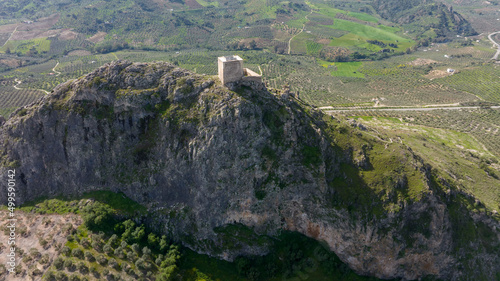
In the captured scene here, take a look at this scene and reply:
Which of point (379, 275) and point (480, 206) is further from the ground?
point (480, 206)

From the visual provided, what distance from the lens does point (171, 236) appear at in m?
68.4

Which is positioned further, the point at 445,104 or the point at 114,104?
the point at 445,104

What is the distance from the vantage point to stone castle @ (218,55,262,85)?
6600 centimetres

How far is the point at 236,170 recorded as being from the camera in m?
65.6

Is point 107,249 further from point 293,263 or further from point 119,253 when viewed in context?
point 293,263

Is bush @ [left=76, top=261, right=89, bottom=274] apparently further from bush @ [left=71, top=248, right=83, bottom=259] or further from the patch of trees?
the patch of trees

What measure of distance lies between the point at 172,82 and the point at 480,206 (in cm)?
8596

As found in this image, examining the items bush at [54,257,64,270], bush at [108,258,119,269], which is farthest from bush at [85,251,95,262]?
bush at [54,257,64,270]

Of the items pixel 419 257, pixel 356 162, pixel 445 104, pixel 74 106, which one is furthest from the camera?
pixel 445 104

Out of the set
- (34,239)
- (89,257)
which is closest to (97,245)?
(89,257)

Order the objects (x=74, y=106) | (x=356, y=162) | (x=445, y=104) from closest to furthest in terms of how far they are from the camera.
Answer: (x=356, y=162) < (x=74, y=106) < (x=445, y=104)

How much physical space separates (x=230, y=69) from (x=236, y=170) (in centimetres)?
2447

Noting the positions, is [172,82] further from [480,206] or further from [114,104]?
[480,206]

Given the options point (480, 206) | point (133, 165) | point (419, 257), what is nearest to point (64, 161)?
point (133, 165)
